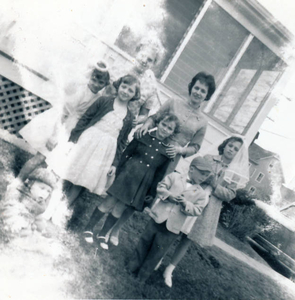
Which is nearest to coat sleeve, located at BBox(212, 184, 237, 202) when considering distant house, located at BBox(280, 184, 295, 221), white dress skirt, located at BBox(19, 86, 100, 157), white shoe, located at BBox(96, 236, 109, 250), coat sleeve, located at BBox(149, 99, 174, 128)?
distant house, located at BBox(280, 184, 295, 221)

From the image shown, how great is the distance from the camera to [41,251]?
6.74 feet

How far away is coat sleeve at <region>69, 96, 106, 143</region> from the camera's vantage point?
7.31 feet

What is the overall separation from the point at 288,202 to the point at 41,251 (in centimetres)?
254

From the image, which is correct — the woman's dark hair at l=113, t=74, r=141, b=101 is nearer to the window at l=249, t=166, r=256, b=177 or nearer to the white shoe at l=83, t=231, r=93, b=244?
the white shoe at l=83, t=231, r=93, b=244

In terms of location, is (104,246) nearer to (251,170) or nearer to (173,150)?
(173,150)

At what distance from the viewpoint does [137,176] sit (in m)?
2.23

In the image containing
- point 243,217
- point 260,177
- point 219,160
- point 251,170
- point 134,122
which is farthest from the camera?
point 243,217

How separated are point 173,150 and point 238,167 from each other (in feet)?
2.29

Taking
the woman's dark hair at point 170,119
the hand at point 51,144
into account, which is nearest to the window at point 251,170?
the woman's dark hair at point 170,119

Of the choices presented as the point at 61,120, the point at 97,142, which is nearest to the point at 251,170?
the point at 97,142

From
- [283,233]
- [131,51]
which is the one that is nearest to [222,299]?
[283,233]

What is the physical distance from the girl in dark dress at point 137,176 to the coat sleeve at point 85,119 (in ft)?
1.50

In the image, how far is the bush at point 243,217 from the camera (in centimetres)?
289

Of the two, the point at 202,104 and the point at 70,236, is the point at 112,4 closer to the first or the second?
the point at 202,104
